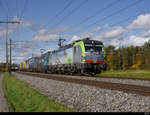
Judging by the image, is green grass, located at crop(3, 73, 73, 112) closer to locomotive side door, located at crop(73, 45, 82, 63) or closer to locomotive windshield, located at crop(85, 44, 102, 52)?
locomotive windshield, located at crop(85, 44, 102, 52)

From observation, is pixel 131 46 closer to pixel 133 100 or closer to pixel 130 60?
pixel 130 60

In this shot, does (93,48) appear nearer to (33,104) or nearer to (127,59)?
(33,104)

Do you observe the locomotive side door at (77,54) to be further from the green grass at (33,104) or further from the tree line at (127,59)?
the tree line at (127,59)

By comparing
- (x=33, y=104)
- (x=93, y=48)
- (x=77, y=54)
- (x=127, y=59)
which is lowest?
(x=33, y=104)

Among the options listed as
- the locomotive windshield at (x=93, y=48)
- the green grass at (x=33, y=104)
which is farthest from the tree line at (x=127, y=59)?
the green grass at (x=33, y=104)

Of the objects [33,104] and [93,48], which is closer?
[33,104]

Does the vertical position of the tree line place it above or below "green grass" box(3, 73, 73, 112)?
above

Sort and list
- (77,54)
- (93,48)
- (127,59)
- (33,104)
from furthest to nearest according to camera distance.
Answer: (127,59) → (77,54) → (93,48) → (33,104)

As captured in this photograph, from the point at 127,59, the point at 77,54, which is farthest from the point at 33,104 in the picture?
the point at 127,59

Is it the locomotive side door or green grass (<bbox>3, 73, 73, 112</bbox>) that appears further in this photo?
the locomotive side door

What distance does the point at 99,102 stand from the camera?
7086 millimetres

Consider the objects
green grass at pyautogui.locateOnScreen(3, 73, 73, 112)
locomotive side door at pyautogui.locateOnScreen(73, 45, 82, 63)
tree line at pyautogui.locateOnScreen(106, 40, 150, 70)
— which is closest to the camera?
green grass at pyautogui.locateOnScreen(3, 73, 73, 112)

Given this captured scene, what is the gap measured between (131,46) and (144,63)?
2372 cm

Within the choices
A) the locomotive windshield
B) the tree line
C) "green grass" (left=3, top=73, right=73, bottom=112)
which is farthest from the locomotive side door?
the tree line
